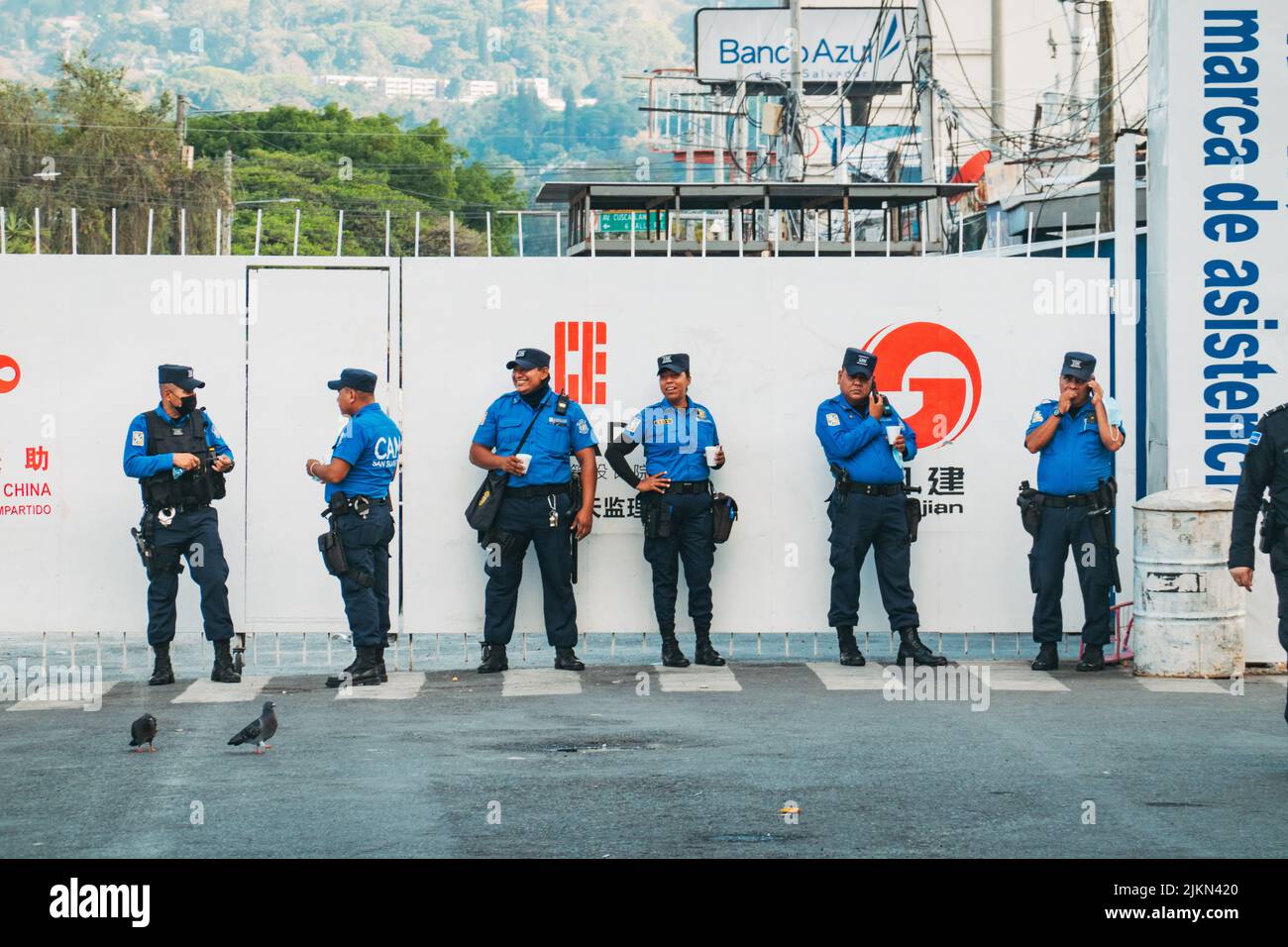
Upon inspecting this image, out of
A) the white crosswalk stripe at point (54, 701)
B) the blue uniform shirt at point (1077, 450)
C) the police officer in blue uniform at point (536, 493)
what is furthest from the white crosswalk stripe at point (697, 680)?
the white crosswalk stripe at point (54, 701)

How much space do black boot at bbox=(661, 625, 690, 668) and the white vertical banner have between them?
3.37 m

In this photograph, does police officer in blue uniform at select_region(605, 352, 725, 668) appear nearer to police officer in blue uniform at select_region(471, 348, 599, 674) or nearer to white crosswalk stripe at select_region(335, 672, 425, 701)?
police officer in blue uniform at select_region(471, 348, 599, 674)

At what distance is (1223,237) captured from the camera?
12.7 m

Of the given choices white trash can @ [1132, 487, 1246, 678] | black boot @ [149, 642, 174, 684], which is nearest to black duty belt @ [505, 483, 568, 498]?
black boot @ [149, 642, 174, 684]

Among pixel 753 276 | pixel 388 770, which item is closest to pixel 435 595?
pixel 753 276

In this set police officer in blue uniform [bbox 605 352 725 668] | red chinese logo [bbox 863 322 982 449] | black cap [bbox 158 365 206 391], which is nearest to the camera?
black cap [bbox 158 365 206 391]

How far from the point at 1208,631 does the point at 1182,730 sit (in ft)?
7.28

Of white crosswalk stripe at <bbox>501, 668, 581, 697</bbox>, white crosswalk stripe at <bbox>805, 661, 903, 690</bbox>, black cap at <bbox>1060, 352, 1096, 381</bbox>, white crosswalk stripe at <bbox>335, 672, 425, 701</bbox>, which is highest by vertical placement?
black cap at <bbox>1060, 352, 1096, 381</bbox>

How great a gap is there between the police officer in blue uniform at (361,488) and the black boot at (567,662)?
4.19 ft

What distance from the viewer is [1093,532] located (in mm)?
12469

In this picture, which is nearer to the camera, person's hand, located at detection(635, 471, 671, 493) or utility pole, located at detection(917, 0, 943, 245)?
person's hand, located at detection(635, 471, 671, 493)

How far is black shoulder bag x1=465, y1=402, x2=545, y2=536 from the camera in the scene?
40.8 feet

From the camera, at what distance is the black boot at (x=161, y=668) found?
12.3m

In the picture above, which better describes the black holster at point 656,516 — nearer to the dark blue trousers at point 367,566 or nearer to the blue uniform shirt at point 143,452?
the dark blue trousers at point 367,566
